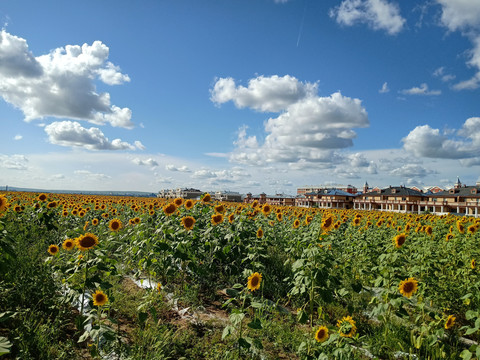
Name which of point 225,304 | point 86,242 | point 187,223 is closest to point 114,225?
point 187,223

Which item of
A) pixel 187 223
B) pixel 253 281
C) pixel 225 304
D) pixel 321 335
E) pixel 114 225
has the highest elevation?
pixel 187 223

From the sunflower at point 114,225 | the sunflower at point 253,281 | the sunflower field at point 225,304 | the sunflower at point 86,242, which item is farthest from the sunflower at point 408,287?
the sunflower at point 114,225

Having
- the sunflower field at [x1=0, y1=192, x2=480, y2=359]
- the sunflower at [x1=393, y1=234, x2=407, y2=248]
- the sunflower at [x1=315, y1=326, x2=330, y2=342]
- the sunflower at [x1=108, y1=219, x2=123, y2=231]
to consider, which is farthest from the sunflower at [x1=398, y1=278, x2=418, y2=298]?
the sunflower at [x1=108, y1=219, x2=123, y2=231]

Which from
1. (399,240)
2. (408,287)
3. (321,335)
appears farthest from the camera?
(399,240)

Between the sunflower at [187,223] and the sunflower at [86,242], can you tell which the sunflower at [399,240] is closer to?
the sunflower at [187,223]

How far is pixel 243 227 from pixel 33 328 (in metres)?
3.62

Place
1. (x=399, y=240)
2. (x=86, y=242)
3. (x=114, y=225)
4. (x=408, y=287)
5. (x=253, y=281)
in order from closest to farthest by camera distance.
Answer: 1. (x=253, y=281)
2. (x=86, y=242)
3. (x=408, y=287)
4. (x=399, y=240)
5. (x=114, y=225)

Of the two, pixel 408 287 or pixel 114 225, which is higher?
pixel 114 225

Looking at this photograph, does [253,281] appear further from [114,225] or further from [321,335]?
[114,225]

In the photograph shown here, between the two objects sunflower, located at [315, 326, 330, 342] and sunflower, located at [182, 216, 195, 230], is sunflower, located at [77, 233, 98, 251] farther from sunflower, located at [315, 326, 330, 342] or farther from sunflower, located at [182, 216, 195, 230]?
sunflower, located at [315, 326, 330, 342]

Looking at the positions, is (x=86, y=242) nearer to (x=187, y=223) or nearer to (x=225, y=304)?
(x=187, y=223)

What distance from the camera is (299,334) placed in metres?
4.06

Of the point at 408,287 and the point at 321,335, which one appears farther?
the point at 408,287

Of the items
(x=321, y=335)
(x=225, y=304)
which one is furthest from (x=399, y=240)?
(x=225, y=304)
